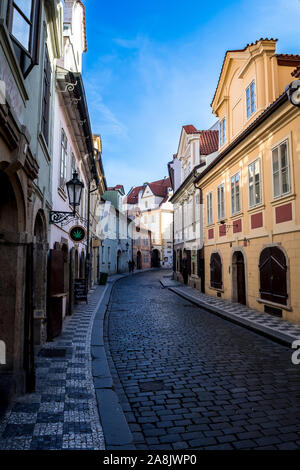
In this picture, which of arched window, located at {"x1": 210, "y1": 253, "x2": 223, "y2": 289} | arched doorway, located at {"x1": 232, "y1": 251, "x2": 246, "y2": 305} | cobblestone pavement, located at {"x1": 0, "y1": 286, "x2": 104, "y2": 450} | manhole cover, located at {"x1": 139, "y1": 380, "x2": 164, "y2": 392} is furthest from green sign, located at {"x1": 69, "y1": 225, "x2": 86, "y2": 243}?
arched window, located at {"x1": 210, "y1": 253, "x2": 223, "y2": 289}

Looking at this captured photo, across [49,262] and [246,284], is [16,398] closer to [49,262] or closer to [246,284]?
[49,262]

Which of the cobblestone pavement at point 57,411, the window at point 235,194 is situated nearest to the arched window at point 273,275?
the window at point 235,194

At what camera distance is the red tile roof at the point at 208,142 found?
71.4 ft

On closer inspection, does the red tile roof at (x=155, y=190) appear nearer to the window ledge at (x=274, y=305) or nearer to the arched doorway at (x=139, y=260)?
the arched doorway at (x=139, y=260)

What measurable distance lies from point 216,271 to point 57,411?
13.5m

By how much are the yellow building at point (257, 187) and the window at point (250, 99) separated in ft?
0.13

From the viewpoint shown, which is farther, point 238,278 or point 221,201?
point 221,201

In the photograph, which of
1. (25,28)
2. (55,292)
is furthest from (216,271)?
(25,28)

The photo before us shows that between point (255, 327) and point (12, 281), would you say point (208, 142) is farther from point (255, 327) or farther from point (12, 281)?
point (12, 281)

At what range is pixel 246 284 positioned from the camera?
13.1m

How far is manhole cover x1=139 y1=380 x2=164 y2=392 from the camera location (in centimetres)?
470

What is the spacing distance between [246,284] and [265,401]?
9.15 meters

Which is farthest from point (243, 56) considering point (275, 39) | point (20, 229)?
point (20, 229)

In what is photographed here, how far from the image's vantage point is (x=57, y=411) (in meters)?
3.86
